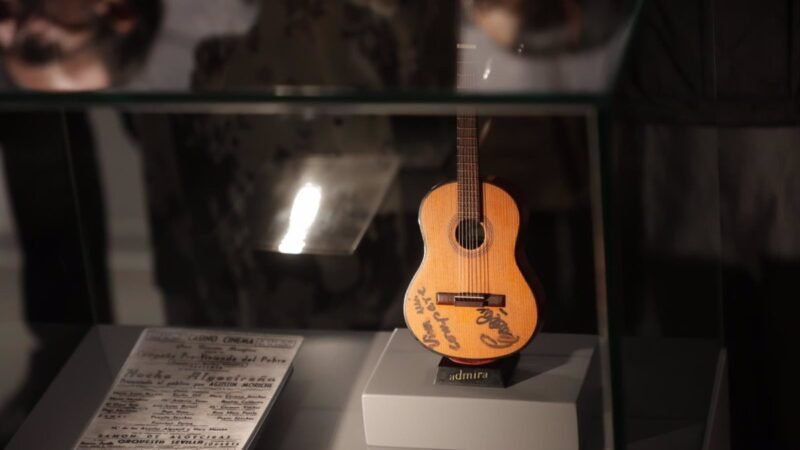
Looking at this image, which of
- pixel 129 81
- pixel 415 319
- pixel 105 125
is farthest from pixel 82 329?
pixel 129 81

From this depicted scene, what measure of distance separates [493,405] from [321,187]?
402mm

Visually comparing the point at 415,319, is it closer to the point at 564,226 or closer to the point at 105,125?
the point at 564,226

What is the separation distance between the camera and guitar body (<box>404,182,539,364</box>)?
93 cm

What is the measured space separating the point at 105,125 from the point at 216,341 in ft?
1.08

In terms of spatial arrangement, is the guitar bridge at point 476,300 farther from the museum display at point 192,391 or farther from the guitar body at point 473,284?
the museum display at point 192,391

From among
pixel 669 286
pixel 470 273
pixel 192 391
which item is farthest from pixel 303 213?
pixel 669 286

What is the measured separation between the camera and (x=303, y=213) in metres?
1.25

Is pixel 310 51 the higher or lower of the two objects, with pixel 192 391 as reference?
higher

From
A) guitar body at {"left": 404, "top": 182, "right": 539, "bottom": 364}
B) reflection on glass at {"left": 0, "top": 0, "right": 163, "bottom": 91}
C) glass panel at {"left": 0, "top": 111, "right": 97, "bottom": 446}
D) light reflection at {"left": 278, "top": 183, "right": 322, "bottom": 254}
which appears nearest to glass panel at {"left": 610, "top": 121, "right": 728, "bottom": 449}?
guitar body at {"left": 404, "top": 182, "right": 539, "bottom": 364}

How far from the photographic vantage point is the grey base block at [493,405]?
0.93 m

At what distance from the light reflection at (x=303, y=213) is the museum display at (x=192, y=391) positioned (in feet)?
0.45
